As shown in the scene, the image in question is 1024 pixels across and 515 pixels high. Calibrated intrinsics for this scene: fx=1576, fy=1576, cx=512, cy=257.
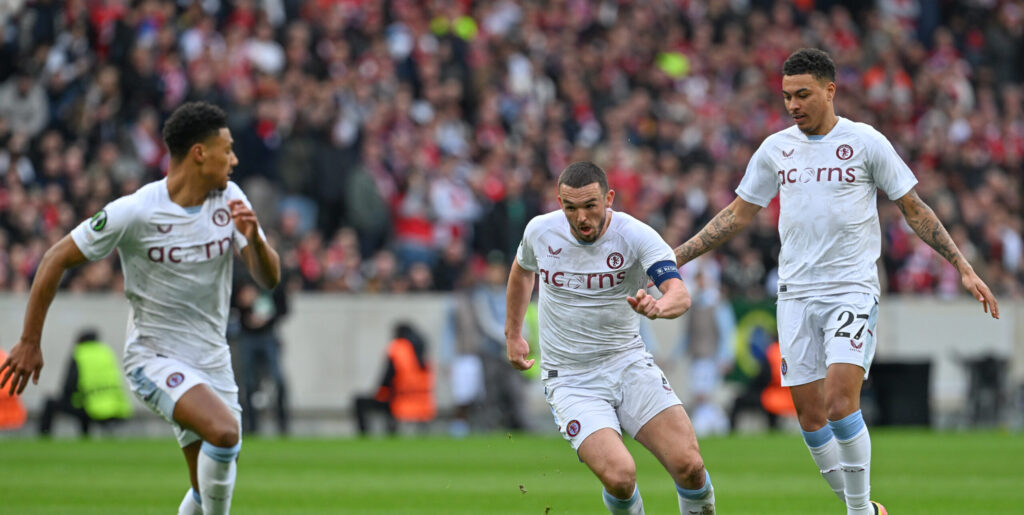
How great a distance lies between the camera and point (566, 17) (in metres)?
28.4

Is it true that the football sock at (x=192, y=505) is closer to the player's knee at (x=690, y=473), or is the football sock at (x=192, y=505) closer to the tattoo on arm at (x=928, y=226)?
the player's knee at (x=690, y=473)

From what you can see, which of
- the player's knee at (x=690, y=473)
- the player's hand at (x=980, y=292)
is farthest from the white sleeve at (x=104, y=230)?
the player's hand at (x=980, y=292)

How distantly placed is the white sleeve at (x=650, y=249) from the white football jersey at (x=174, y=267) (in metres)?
2.29

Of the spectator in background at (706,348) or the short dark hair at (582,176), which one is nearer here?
the short dark hair at (582,176)

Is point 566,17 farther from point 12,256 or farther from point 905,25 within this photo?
point 12,256

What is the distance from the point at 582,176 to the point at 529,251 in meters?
0.73

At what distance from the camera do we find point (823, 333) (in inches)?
382

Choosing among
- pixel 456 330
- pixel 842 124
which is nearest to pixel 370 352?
pixel 456 330

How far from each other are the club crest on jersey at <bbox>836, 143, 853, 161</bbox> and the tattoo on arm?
16.4 inches

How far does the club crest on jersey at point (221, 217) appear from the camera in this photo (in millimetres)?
9219

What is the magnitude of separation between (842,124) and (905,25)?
23.6 metres

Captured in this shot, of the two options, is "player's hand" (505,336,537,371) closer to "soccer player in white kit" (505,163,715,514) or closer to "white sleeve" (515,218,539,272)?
"soccer player in white kit" (505,163,715,514)

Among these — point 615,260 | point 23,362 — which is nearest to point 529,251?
point 615,260

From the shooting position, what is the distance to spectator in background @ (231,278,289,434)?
20047 millimetres
